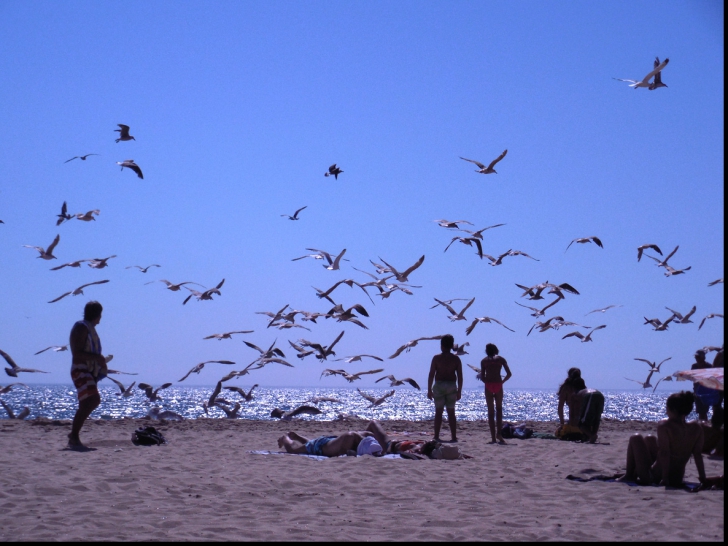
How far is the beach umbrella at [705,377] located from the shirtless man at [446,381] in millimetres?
3687

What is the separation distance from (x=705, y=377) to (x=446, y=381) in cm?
414

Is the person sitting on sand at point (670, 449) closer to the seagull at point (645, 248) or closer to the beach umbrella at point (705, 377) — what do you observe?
the beach umbrella at point (705, 377)

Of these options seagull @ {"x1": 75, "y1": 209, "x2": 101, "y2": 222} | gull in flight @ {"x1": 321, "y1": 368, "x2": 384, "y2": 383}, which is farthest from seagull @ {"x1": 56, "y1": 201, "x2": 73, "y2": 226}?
gull in flight @ {"x1": 321, "y1": 368, "x2": 384, "y2": 383}

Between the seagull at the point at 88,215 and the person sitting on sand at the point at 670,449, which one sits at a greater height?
the seagull at the point at 88,215

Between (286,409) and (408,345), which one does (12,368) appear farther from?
(286,409)

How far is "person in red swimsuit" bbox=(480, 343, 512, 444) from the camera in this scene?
33.4ft

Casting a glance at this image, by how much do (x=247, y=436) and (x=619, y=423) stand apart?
8.55 meters

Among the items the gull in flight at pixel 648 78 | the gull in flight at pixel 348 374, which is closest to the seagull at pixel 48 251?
the gull in flight at pixel 348 374

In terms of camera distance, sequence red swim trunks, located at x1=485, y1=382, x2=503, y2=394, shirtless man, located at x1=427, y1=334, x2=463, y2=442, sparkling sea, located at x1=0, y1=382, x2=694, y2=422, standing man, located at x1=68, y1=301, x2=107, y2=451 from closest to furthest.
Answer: standing man, located at x1=68, y1=301, x2=107, y2=451 < shirtless man, located at x1=427, y1=334, x2=463, y2=442 < red swim trunks, located at x1=485, y1=382, x2=503, y2=394 < sparkling sea, located at x1=0, y1=382, x2=694, y2=422

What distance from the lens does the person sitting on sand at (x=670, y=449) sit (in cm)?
574

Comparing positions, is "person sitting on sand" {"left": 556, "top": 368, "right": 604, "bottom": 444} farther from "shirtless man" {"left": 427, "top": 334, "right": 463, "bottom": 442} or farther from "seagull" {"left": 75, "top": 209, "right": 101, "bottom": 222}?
"seagull" {"left": 75, "top": 209, "right": 101, "bottom": 222}

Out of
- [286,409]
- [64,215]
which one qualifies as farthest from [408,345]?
[286,409]

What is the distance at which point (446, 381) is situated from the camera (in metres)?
9.96

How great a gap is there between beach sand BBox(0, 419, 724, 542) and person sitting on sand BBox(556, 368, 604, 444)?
1.46m
